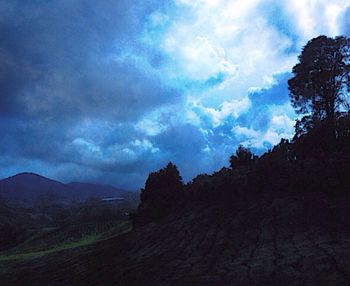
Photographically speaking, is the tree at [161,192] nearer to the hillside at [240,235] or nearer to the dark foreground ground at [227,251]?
the hillside at [240,235]

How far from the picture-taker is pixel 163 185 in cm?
3183

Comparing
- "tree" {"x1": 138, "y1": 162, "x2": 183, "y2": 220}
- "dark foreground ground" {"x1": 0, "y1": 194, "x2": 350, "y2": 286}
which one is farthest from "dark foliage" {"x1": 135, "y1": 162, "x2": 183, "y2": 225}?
"dark foreground ground" {"x1": 0, "y1": 194, "x2": 350, "y2": 286}

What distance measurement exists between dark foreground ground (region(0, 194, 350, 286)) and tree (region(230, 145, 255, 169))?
7785 mm

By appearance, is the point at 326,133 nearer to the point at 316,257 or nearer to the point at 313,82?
the point at 313,82

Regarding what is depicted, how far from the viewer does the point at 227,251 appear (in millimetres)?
18031

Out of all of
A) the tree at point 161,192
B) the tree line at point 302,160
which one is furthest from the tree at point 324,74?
the tree at point 161,192

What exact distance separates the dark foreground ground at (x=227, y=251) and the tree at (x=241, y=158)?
779cm

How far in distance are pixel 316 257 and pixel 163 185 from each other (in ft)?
61.1

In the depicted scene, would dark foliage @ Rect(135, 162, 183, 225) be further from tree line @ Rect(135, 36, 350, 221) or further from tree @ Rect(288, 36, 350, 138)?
tree @ Rect(288, 36, 350, 138)

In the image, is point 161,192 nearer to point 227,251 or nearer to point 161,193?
point 161,193

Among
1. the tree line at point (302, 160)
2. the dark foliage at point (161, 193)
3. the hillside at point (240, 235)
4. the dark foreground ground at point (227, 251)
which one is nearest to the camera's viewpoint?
the dark foreground ground at point (227, 251)

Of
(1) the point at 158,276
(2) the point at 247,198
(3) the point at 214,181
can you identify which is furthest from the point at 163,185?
(1) the point at 158,276

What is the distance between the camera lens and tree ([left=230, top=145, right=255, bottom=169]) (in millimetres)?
32938

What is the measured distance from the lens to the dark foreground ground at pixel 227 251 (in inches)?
552
